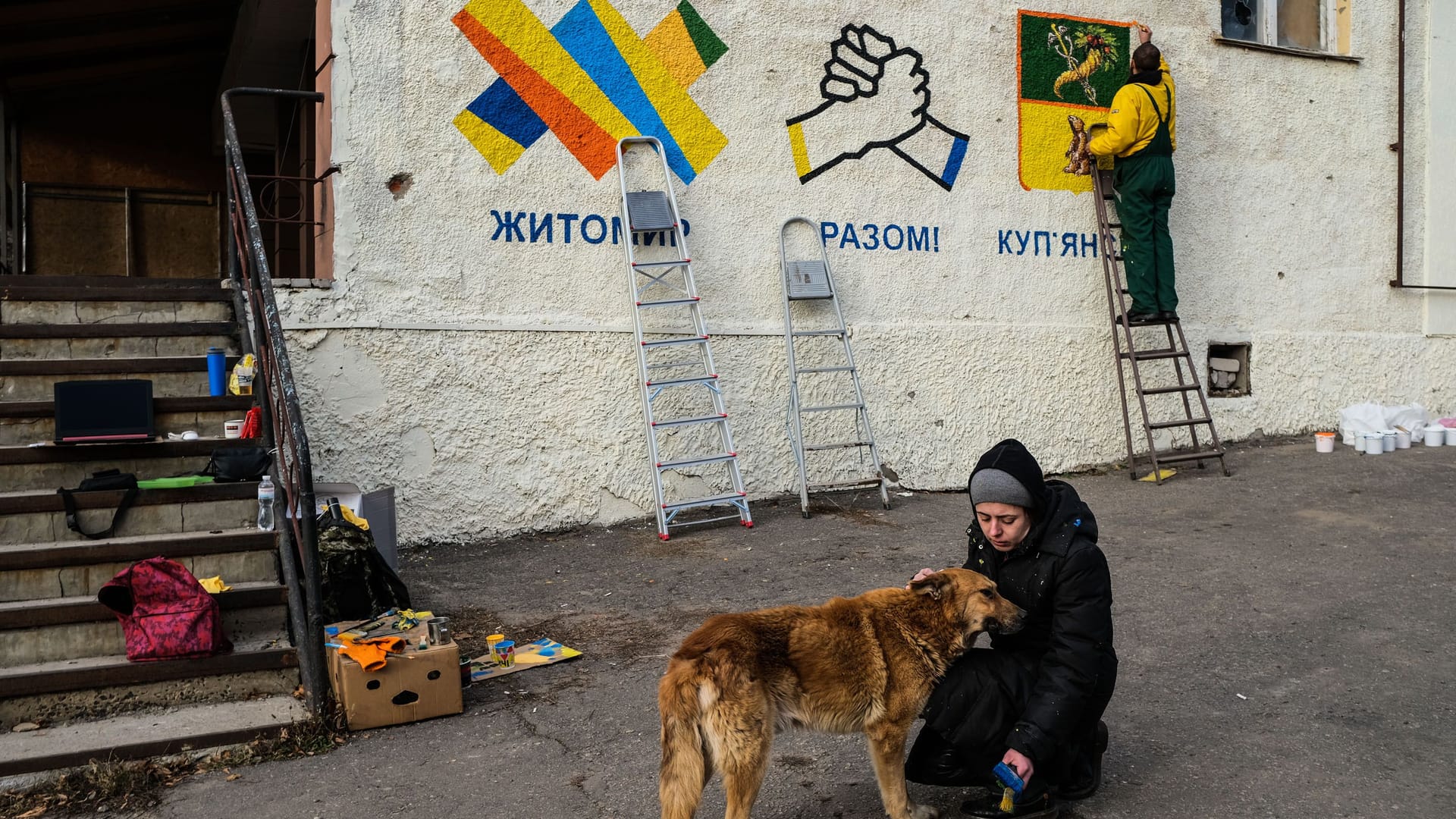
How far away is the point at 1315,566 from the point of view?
6270 mm

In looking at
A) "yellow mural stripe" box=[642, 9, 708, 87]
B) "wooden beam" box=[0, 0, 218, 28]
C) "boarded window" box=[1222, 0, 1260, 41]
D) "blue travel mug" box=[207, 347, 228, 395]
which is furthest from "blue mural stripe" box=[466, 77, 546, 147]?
"boarded window" box=[1222, 0, 1260, 41]

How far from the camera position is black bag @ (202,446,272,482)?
17.7ft

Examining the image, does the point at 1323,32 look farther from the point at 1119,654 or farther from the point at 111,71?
the point at 111,71

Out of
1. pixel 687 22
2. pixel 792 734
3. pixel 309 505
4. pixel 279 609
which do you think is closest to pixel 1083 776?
pixel 792 734

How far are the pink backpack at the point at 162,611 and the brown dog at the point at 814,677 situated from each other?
8.10ft

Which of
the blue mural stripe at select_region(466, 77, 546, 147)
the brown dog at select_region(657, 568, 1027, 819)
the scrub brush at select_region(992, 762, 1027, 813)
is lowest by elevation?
the scrub brush at select_region(992, 762, 1027, 813)

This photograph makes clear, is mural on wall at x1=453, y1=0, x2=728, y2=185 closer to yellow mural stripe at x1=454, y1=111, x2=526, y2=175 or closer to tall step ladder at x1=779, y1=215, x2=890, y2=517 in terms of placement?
yellow mural stripe at x1=454, y1=111, x2=526, y2=175

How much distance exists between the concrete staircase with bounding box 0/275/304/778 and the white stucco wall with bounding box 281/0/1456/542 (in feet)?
2.93

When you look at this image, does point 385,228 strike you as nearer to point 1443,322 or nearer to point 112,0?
point 112,0

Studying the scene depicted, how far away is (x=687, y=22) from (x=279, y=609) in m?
5.10

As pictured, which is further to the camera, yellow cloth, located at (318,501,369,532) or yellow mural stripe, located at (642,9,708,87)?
yellow mural stripe, located at (642,9,708,87)

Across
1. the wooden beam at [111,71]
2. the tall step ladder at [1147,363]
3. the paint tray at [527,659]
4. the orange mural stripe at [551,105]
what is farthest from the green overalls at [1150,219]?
the wooden beam at [111,71]

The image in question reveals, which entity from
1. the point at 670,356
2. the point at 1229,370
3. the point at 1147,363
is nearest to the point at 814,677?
the point at 670,356

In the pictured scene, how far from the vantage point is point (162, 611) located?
4477mm
